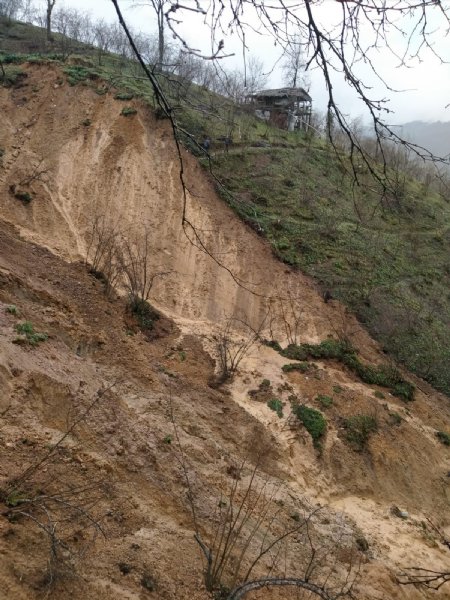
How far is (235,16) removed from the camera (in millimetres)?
1810

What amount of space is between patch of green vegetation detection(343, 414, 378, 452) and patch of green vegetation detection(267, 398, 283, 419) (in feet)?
4.07

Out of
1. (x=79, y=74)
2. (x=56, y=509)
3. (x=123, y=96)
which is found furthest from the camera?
(x=79, y=74)

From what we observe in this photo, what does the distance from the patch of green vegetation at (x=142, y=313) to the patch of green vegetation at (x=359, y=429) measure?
177 inches

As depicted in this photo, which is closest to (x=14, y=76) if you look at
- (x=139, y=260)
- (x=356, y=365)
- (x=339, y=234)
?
(x=139, y=260)

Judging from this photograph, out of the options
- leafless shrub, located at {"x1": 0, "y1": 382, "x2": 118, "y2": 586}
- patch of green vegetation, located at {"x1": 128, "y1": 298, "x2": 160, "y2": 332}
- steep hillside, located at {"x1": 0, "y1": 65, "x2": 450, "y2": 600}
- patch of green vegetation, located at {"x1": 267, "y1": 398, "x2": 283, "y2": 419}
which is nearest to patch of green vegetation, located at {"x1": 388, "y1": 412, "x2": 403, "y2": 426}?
steep hillside, located at {"x1": 0, "y1": 65, "x2": 450, "y2": 600}

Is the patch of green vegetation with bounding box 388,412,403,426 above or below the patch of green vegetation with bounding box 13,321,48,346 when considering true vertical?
below

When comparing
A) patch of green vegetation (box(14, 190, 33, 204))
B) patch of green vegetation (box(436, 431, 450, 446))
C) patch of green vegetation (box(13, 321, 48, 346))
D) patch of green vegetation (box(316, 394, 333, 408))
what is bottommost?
patch of green vegetation (box(436, 431, 450, 446))

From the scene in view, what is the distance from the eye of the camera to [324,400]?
9.63m

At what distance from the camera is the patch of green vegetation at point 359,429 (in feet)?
28.9

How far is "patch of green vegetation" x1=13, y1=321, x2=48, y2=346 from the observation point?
23.0 feet

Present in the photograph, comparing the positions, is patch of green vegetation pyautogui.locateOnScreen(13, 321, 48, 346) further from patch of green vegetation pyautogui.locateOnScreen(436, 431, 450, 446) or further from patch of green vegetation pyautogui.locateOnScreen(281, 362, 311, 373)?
patch of green vegetation pyautogui.locateOnScreen(436, 431, 450, 446)

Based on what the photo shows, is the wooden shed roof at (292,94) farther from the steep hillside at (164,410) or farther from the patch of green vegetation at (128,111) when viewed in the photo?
the patch of green vegetation at (128,111)

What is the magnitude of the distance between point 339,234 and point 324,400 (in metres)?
8.61

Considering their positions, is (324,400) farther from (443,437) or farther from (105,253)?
(105,253)
